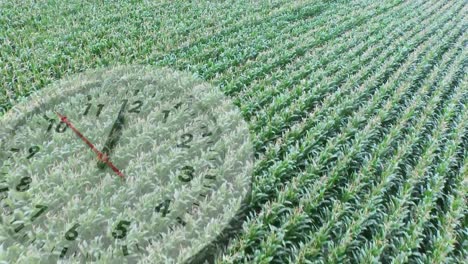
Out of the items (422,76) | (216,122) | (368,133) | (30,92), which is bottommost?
(422,76)

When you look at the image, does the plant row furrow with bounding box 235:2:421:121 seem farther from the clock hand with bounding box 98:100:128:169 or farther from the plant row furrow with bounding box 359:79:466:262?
the plant row furrow with bounding box 359:79:466:262

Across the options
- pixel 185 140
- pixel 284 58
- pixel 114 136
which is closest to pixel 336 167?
pixel 185 140

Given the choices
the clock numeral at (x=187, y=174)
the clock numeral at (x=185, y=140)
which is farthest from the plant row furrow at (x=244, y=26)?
the clock numeral at (x=187, y=174)

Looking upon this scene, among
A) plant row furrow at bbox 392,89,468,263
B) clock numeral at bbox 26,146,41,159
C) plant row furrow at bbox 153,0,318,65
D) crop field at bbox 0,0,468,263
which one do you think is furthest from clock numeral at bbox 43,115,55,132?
plant row furrow at bbox 392,89,468,263

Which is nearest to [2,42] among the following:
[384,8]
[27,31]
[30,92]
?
[27,31]

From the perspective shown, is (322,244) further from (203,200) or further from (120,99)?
(120,99)

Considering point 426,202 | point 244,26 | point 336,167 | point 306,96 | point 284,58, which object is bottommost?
point 244,26

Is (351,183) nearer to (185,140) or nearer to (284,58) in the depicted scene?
(185,140)
